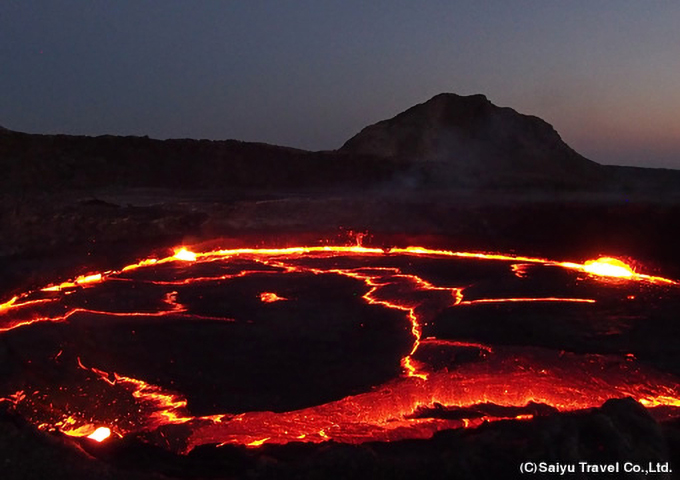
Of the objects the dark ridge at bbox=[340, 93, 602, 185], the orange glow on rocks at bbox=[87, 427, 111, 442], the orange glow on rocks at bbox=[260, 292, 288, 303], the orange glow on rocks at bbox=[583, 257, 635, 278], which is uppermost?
the dark ridge at bbox=[340, 93, 602, 185]

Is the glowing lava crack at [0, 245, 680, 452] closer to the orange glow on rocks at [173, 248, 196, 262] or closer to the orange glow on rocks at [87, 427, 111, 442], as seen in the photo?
the orange glow on rocks at [87, 427, 111, 442]

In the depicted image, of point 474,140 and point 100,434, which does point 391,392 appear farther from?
point 474,140

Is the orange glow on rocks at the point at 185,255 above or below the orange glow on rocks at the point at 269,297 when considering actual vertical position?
above

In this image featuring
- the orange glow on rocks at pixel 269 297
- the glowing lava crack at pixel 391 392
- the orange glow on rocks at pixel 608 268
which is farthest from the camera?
the orange glow on rocks at pixel 608 268

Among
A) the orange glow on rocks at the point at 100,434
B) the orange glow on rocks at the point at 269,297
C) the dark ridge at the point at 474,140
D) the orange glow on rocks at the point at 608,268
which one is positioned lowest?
the orange glow on rocks at the point at 100,434

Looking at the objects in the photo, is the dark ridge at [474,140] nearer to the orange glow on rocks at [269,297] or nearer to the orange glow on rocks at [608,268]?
the orange glow on rocks at [608,268]

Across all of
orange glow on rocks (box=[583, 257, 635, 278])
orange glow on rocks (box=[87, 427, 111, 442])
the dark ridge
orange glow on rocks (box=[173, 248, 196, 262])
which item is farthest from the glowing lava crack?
the dark ridge

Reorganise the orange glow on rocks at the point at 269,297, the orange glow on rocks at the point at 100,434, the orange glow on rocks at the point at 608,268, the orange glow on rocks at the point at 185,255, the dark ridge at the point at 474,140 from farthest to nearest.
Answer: the dark ridge at the point at 474,140 < the orange glow on rocks at the point at 185,255 < the orange glow on rocks at the point at 608,268 < the orange glow on rocks at the point at 269,297 < the orange glow on rocks at the point at 100,434

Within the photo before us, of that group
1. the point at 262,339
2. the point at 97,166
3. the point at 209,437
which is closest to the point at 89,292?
the point at 262,339

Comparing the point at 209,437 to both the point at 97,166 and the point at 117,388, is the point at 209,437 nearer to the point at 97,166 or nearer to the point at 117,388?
the point at 117,388

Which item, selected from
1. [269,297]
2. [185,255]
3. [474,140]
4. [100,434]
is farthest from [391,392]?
[474,140]

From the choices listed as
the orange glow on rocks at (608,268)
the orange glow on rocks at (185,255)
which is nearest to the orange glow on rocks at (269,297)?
the orange glow on rocks at (185,255)
